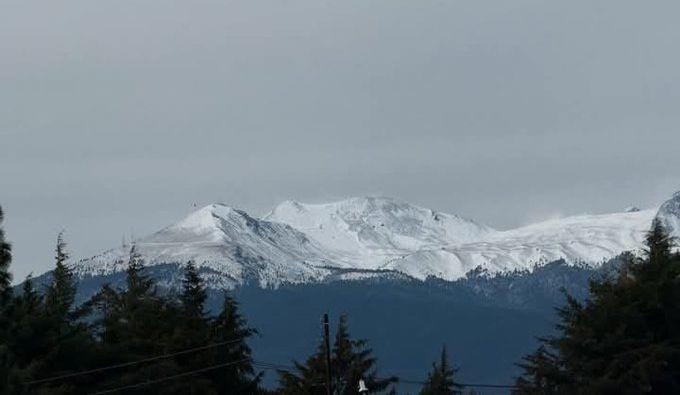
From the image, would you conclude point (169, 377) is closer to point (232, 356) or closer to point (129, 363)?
point (129, 363)

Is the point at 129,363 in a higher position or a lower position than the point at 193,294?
lower

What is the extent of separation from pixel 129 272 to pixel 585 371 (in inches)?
1079

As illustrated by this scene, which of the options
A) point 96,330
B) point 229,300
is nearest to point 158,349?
point 96,330

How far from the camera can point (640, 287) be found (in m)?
73.6

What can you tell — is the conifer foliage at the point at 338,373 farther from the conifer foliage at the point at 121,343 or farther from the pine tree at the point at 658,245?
the pine tree at the point at 658,245

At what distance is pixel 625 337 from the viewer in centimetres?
7300

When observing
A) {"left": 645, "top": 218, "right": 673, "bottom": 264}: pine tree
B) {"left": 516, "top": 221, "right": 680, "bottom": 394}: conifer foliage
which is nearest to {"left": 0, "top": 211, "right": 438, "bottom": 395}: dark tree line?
{"left": 516, "top": 221, "right": 680, "bottom": 394}: conifer foliage

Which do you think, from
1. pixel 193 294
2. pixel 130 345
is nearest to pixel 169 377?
pixel 130 345

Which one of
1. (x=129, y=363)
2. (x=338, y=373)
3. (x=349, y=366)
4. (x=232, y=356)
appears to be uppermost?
(x=232, y=356)

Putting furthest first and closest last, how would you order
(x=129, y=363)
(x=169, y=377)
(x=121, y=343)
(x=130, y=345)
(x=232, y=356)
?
(x=232, y=356) → (x=130, y=345) → (x=121, y=343) → (x=169, y=377) → (x=129, y=363)

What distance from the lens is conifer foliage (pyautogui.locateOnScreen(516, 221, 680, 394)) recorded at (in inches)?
2785

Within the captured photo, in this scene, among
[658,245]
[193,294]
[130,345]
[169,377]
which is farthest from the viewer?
[193,294]

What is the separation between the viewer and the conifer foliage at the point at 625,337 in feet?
232

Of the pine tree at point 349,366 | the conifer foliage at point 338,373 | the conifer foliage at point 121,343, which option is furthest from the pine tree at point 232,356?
the pine tree at point 349,366
